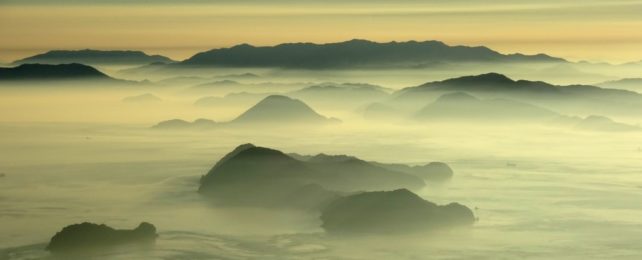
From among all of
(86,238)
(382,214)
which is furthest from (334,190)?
(86,238)

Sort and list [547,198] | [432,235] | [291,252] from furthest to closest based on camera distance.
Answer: [547,198] → [432,235] → [291,252]

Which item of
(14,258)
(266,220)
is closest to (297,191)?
(266,220)

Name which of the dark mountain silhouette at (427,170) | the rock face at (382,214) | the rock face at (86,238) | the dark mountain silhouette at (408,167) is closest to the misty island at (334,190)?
the rock face at (382,214)

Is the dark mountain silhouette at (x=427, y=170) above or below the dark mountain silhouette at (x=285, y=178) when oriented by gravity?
above

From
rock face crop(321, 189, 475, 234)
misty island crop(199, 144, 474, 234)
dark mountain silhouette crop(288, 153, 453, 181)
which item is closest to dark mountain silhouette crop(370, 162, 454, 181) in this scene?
dark mountain silhouette crop(288, 153, 453, 181)

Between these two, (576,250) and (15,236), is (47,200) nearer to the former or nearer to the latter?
(15,236)

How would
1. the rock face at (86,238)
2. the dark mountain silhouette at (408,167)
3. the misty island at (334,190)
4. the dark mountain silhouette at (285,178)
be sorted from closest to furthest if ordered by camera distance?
the rock face at (86,238)
the misty island at (334,190)
the dark mountain silhouette at (285,178)
the dark mountain silhouette at (408,167)

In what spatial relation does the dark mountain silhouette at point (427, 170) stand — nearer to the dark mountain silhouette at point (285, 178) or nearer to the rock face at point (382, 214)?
the dark mountain silhouette at point (285, 178)
